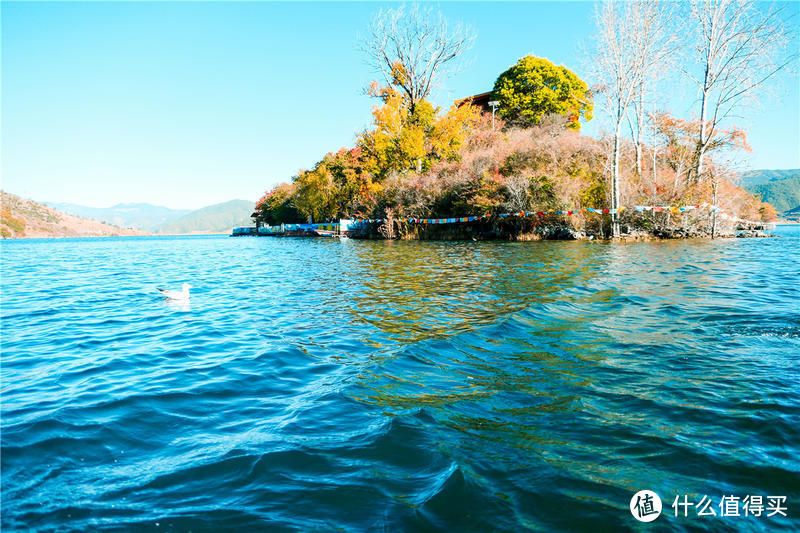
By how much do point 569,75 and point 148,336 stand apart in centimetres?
4985

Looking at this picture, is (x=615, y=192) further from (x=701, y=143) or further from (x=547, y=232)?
(x=701, y=143)

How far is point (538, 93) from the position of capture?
4378 centimetres

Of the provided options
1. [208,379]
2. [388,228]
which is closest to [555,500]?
[208,379]

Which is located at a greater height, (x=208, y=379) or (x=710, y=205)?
(x=710, y=205)

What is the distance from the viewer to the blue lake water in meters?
2.27

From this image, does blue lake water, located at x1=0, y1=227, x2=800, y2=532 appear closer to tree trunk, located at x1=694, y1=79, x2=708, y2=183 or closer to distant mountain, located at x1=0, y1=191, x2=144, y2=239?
tree trunk, located at x1=694, y1=79, x2=708, y2=183

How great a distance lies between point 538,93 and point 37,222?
147m

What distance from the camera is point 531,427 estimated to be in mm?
3070

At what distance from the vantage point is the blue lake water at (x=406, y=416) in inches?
89.5

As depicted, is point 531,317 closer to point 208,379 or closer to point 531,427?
point 531,427

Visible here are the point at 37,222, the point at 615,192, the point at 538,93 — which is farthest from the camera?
the point at 37,222
